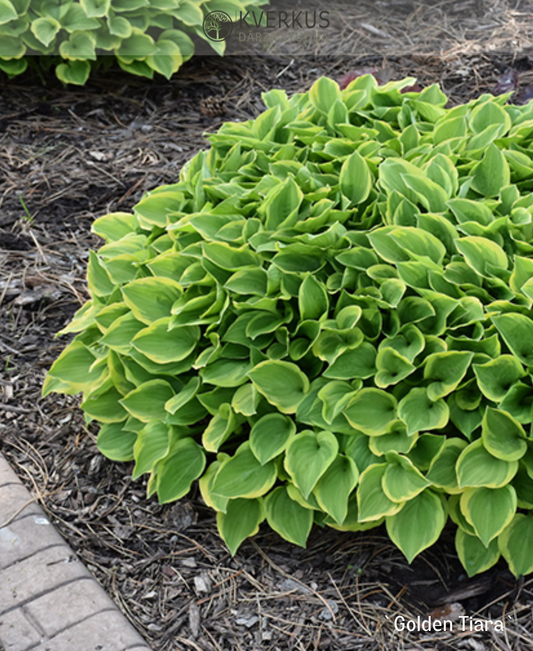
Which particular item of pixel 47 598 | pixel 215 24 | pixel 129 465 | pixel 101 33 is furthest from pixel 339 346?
pixel 215 24

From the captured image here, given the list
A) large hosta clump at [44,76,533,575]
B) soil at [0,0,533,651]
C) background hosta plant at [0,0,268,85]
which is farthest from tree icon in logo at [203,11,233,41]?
large hosta clump at [44,76,533,575]

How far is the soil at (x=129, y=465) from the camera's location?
1877 mm

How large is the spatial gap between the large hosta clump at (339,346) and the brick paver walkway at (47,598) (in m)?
0.31

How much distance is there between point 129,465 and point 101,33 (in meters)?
2.67

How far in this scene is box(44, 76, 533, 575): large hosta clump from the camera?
1.77m

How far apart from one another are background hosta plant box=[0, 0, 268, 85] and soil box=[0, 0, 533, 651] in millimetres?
175

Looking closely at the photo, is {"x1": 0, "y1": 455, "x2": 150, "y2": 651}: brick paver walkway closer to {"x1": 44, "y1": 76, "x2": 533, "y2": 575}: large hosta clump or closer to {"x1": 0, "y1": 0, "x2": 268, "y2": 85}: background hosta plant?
{"x1": 44, "y1": 76, "x2": 533, "y2": 575}: large hosta clump

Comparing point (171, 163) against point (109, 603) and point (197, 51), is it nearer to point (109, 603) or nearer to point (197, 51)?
point (197, 51)

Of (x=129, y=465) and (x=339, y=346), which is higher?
(x=339, y=346)

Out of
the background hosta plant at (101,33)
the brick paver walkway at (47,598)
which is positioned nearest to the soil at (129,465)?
the brick paver walkway at (47,598)

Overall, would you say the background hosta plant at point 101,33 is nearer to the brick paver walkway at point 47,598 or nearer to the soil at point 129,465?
the soil at point 129,465

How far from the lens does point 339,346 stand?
1.88m

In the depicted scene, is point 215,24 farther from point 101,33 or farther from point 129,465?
point 129,465

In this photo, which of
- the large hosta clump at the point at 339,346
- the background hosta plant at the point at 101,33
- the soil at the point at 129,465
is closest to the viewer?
the large hosta clump at the point at 339,346
